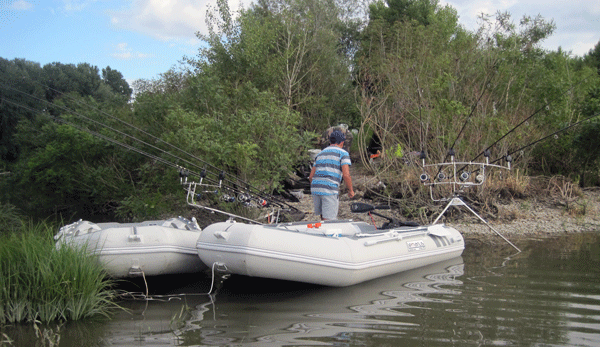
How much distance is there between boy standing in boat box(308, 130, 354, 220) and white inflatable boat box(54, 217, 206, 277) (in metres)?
1.68

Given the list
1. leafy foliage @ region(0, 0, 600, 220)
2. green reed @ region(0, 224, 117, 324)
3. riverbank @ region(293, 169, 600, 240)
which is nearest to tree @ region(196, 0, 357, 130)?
leafy foliage @ region(0, 0, 600, 220)

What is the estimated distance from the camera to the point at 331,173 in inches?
262

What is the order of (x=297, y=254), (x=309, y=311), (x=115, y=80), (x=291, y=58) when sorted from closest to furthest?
1. (x=309, y=311)
2. (x=297, y=254)
3. (x=291, y=58)
4. (x=115, y=80)

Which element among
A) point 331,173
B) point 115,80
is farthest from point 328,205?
point 115,80

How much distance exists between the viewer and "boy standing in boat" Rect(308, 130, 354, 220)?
665 centimetres

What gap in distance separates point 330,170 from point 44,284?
11.2ft

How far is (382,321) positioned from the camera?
4383 mm

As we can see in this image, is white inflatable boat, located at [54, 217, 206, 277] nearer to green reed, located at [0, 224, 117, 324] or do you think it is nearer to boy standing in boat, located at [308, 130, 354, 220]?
green reed, located at [0, 224, 117, 324]

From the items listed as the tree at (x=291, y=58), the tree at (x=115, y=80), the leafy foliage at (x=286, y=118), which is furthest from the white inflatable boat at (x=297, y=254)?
the tree at (x=115, y=80)

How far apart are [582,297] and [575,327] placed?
1.08 metres

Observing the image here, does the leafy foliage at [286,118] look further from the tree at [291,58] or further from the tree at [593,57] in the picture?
the tree at [593,57]

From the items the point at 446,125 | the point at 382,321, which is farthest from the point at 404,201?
the point at 382,321

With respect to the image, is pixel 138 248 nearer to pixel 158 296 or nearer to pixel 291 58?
pixel 158 296

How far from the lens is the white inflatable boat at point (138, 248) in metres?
5.29
